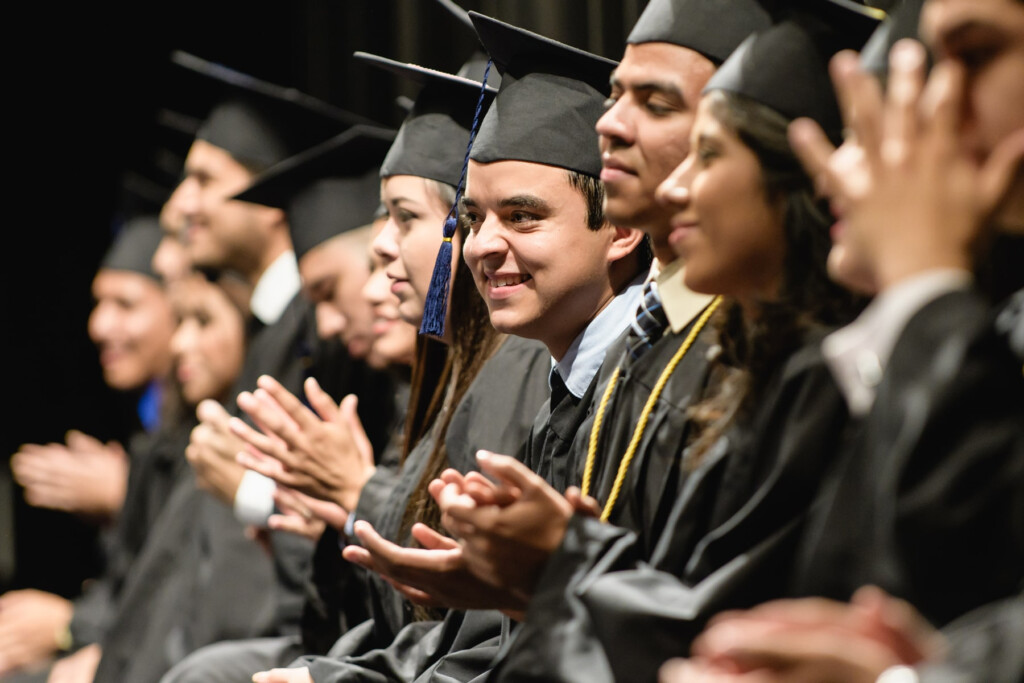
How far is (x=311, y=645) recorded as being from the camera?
3.19m

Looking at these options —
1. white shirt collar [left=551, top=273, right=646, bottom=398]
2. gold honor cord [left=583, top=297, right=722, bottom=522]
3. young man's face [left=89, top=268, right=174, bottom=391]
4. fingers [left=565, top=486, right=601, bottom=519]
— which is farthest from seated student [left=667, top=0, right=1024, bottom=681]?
young man's face [left=89, top=268, right=174, bottom=391]

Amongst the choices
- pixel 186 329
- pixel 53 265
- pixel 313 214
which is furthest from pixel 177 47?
pixel 313 214

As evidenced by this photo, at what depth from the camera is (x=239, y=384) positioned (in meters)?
4.29

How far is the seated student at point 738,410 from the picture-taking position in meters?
1.47

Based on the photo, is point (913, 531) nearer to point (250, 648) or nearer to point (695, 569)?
point (695, 569)

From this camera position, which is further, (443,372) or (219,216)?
(219,216)

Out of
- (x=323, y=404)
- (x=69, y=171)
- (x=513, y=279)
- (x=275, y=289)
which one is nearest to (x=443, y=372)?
(x=323, y=404)

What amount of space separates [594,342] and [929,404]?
1.18 m

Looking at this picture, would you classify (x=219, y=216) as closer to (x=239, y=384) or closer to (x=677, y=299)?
(x=239, y=384)

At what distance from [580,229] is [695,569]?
3.24 ft

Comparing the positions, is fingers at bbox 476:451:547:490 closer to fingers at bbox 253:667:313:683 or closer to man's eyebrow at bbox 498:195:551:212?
man's eyebrow at bbox 498:195:551:212

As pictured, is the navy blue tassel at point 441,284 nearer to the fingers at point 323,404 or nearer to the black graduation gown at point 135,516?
the fingers at point 323,404

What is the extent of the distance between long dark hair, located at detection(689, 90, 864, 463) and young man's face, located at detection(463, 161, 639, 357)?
775 millimetres

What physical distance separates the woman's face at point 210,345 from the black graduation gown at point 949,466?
3.52 meters
